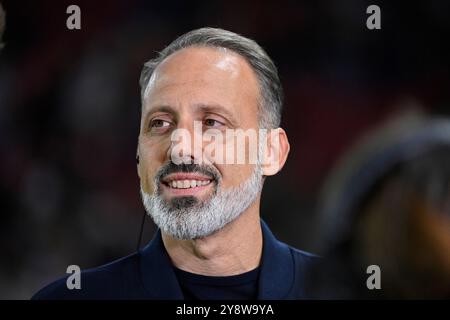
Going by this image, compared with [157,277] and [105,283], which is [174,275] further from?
[105,283]

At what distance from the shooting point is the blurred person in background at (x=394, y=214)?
193cm

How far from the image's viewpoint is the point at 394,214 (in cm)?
196

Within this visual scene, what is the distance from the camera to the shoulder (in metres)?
2.20

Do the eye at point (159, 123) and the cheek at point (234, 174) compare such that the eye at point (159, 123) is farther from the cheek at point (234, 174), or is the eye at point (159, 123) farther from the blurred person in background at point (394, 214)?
the blurred person in background at point (394, 214)

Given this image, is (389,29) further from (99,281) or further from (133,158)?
(99,281)

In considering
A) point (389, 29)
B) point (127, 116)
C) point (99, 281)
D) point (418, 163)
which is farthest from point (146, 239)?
point (389, 29)

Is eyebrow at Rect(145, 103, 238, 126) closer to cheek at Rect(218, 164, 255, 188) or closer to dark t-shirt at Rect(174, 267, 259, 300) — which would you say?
cheek at Rect(218, 164, 255, 188)

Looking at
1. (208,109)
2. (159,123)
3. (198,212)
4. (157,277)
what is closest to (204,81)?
(208,109)

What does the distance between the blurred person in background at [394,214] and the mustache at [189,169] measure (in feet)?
1.29

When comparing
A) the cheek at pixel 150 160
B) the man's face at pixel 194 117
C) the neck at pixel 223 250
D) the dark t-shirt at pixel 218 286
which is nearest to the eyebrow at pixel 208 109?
the man's face at pixel 194 117

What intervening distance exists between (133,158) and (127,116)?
0.48ft

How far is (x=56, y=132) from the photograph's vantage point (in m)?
2.40

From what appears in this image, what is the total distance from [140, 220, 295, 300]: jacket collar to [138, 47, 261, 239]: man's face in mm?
181

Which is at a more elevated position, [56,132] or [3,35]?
[3,35]
